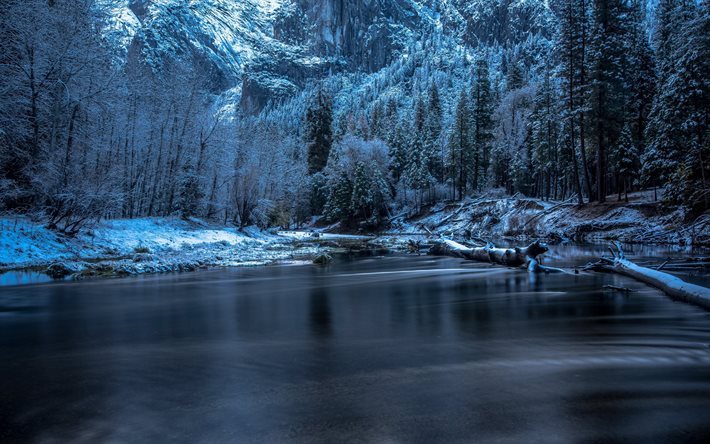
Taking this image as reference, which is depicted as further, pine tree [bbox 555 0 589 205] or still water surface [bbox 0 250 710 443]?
pine tree [bbox 555 0 589 205]

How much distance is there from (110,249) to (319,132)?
64287 mm

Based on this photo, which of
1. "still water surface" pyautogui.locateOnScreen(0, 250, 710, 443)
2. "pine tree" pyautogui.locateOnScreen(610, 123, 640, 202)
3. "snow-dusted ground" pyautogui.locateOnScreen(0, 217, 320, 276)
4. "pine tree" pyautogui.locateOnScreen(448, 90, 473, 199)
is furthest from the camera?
"pine tree" pyautogui.locateOnScreen(448, 90, 473, 199)

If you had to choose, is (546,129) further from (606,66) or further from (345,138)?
(345,138)

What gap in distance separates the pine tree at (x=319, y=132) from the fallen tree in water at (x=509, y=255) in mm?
60651

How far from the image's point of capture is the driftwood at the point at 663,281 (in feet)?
25.4

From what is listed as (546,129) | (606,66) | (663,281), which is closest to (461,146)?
(546,129)

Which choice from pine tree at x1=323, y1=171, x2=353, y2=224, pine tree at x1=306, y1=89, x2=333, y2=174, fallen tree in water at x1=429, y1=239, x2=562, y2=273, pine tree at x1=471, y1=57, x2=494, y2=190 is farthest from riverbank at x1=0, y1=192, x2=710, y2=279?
pine tree at x1=306, y1=89, x2=333, y2=174

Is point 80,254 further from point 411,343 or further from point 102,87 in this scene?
point 411,343

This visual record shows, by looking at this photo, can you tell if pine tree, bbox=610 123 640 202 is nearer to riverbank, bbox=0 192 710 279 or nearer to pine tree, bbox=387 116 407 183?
riverbank, bbox=0 192 710 279

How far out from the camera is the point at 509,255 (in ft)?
51.4

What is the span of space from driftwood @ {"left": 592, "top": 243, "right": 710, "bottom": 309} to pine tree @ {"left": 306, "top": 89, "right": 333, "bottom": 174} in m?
70.6

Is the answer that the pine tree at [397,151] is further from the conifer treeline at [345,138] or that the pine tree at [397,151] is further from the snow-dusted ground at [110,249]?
the snow-dusted ground at [110,249]

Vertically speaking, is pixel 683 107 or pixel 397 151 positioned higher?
pixel 397 151

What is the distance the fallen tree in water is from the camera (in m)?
14.0
